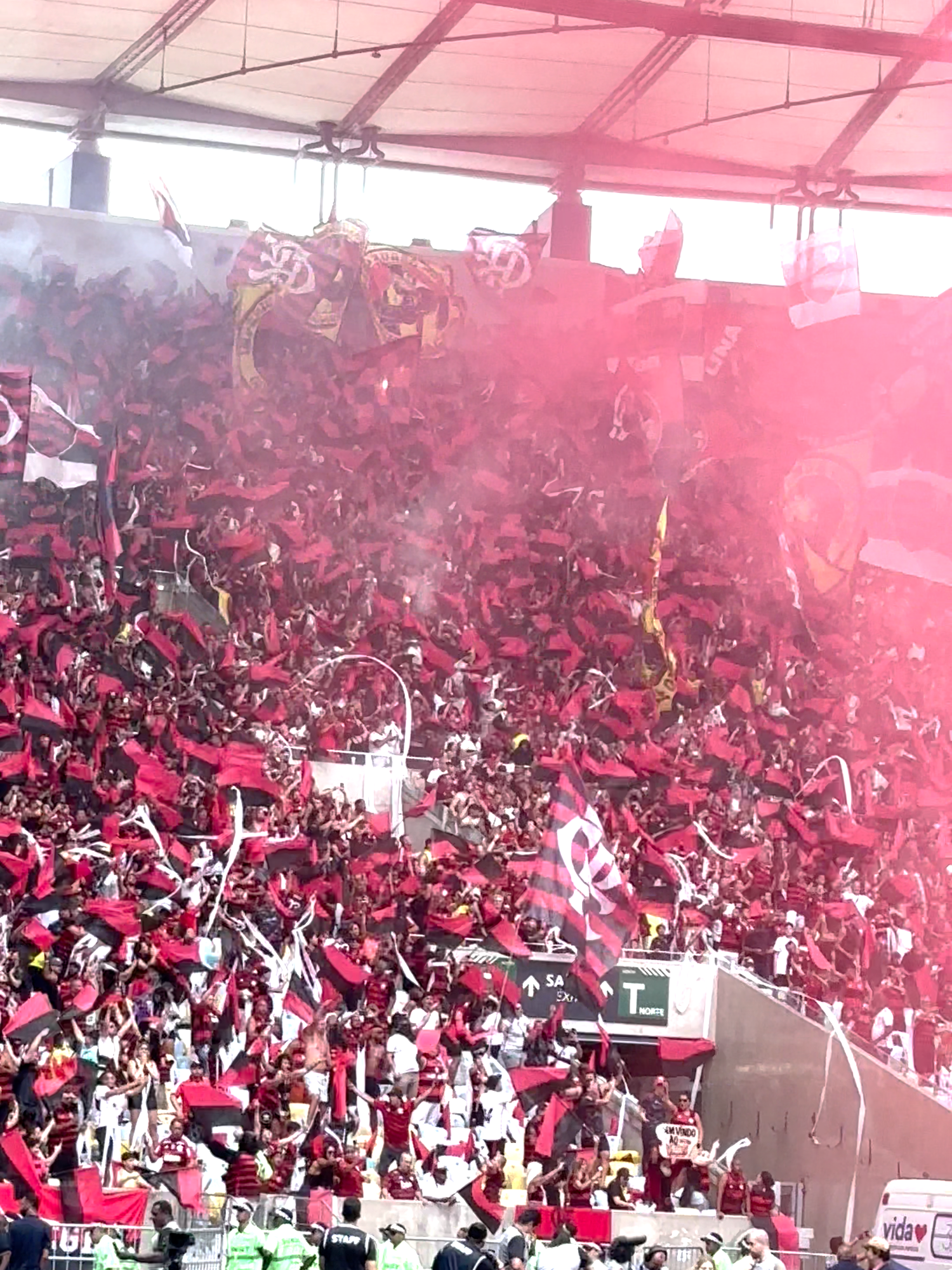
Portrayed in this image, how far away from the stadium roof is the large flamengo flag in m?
8.41

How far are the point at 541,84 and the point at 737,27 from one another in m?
4.45

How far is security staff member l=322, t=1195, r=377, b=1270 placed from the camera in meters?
10.6

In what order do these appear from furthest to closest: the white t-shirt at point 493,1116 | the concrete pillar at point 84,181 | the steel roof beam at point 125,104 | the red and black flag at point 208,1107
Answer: the concrete pillar at point 84,181, the steel roof beam at point 125,104, the white t-shirt at point 493,1116, the red and black flag at point 208,1107

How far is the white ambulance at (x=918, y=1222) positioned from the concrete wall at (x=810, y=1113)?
108 inches

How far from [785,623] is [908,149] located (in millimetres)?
6908

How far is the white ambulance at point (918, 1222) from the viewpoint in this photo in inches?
531

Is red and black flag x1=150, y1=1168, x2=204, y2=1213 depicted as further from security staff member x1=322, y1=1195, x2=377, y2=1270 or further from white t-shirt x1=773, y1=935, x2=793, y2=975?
white t-shirt x1=773, y1=935, x2=793, y2=975

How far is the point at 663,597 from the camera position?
25.0 meters

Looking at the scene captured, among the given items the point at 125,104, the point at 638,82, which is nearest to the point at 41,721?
the point at 125,104

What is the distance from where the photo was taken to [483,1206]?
44.2ft

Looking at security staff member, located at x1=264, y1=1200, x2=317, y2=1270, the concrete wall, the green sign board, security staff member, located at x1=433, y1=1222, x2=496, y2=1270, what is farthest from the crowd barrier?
security staff member, located at x1=264, y1=1200, x2=317, y2=1270

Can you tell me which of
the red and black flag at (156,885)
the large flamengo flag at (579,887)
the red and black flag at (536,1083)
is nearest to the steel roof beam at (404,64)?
the large flamengo flag at (579,887)

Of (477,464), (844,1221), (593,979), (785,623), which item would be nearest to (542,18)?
(477,464)

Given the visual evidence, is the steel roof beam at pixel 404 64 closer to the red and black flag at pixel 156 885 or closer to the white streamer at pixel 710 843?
the white streamer at pixel 710 843
